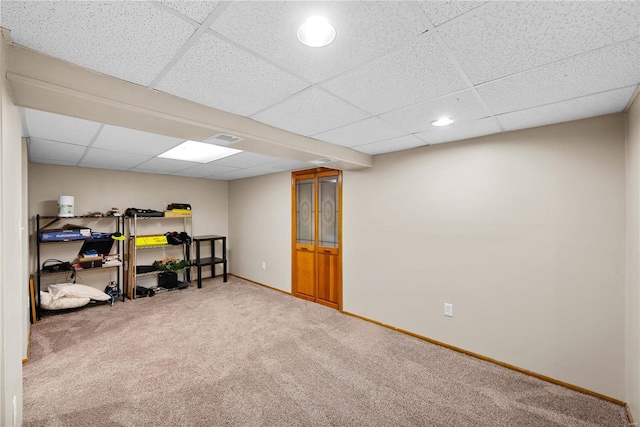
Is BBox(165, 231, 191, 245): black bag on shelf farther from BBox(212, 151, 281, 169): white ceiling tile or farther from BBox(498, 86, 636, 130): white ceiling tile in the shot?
BBox(498, 86, 636, 130): white ceiling tile

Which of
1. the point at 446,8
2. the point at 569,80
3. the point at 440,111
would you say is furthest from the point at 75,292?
the point at 569,80

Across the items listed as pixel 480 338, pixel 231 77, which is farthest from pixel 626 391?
pixel 231 77

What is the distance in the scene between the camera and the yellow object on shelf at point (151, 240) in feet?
15.6

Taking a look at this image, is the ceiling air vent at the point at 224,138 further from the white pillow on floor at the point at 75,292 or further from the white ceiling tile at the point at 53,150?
the white pillow on floor at the point at 75,292

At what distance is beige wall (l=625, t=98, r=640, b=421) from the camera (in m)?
1.79

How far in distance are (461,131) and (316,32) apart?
6.30 feet

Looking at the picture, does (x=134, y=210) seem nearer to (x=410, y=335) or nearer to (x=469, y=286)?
(x=410, y=335)

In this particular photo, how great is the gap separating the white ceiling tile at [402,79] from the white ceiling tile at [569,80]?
11.9 inches

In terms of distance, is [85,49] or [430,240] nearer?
[85,49]

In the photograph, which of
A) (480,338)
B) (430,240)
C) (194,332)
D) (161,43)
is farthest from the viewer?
(194,332)

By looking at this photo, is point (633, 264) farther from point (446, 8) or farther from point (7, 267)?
point (7, 267)

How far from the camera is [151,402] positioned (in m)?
2.07

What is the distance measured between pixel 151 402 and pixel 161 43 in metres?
2.42

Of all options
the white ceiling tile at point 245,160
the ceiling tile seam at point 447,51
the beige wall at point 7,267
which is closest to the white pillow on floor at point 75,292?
the white ceiling tile at point 245,160
